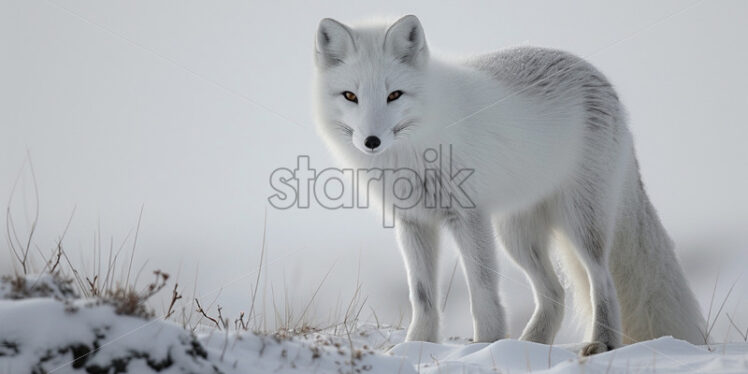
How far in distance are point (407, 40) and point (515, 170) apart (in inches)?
37.1

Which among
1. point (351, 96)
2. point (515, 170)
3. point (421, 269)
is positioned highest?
point (351, 96)

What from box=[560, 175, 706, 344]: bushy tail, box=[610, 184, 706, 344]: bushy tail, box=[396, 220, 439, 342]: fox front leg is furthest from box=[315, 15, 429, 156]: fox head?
box=[610, 184, 706, 344]: bushy tail

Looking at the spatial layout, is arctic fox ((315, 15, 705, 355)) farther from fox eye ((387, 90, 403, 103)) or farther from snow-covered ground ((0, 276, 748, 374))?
snow-covered ground ((0, 276, 748, 374))

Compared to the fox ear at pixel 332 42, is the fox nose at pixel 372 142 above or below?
below

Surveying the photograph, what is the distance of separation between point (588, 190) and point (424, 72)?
1.28 meters

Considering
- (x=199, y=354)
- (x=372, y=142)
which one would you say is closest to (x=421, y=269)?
(x=372, y=142)

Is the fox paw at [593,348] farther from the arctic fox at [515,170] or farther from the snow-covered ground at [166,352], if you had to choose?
the snow-covered ground at [166,352]

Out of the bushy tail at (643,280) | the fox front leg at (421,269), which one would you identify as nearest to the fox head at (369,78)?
the fox front leg at (421,269)

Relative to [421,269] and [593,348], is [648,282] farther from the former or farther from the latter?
[421,269]

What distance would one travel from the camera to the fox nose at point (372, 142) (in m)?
2.76

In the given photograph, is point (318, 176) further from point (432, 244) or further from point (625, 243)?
point (625, 243)

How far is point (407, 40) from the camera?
3.14 m

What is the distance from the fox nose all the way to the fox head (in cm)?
3

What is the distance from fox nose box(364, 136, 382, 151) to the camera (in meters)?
2.76
